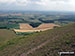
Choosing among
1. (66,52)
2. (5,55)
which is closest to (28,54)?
(5,55)

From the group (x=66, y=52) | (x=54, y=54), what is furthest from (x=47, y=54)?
(x=66, y=52)

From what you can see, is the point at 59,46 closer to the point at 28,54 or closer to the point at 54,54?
the point at 54,54

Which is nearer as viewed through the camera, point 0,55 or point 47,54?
point 47,54

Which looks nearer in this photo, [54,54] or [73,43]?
[54,54]

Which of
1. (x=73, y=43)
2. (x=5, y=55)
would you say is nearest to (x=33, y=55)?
(x=5, y=55)

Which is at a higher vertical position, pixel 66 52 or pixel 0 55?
pixel 66 52

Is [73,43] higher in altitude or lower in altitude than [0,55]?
higher

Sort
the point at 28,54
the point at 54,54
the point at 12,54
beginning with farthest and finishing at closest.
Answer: the point at 12,54 → the point at 28,54 → the point at 54,54

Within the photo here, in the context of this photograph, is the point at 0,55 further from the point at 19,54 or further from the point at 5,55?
the point at 19,54

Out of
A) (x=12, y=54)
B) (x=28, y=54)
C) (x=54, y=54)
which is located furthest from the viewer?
(x=12, y=54)
